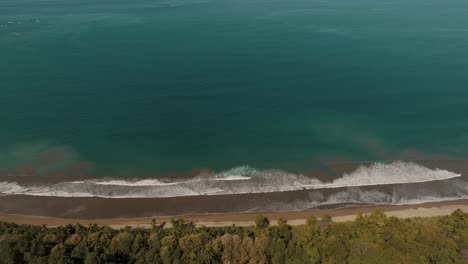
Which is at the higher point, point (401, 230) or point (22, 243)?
point (22, 243)

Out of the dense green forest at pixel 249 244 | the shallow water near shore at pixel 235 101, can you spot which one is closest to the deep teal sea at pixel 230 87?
the shallow water near shore at pixel 235 101

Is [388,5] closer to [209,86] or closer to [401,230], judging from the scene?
[209,86]

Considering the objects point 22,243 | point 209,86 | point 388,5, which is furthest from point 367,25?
point 22,243

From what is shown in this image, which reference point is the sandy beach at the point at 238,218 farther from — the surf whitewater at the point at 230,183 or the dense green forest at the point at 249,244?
the dense green forest at the point at 249,244

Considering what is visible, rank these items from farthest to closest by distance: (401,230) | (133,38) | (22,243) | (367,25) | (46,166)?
1. (367,25)
2. (133,38)
3. (46,166)
4. (401,230)
5. (22,243)

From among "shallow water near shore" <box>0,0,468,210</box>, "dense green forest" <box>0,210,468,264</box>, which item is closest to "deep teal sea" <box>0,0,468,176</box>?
"shallow water near shore" <box>0,0,468,210</box>

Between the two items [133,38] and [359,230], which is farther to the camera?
[133,38]

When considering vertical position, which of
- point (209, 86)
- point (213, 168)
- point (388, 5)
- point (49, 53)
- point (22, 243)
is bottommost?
point (22, 243)

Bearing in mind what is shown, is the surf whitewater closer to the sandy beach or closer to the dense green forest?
the sandy beach

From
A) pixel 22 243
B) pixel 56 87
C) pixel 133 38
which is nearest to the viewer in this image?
pixel 22 243
